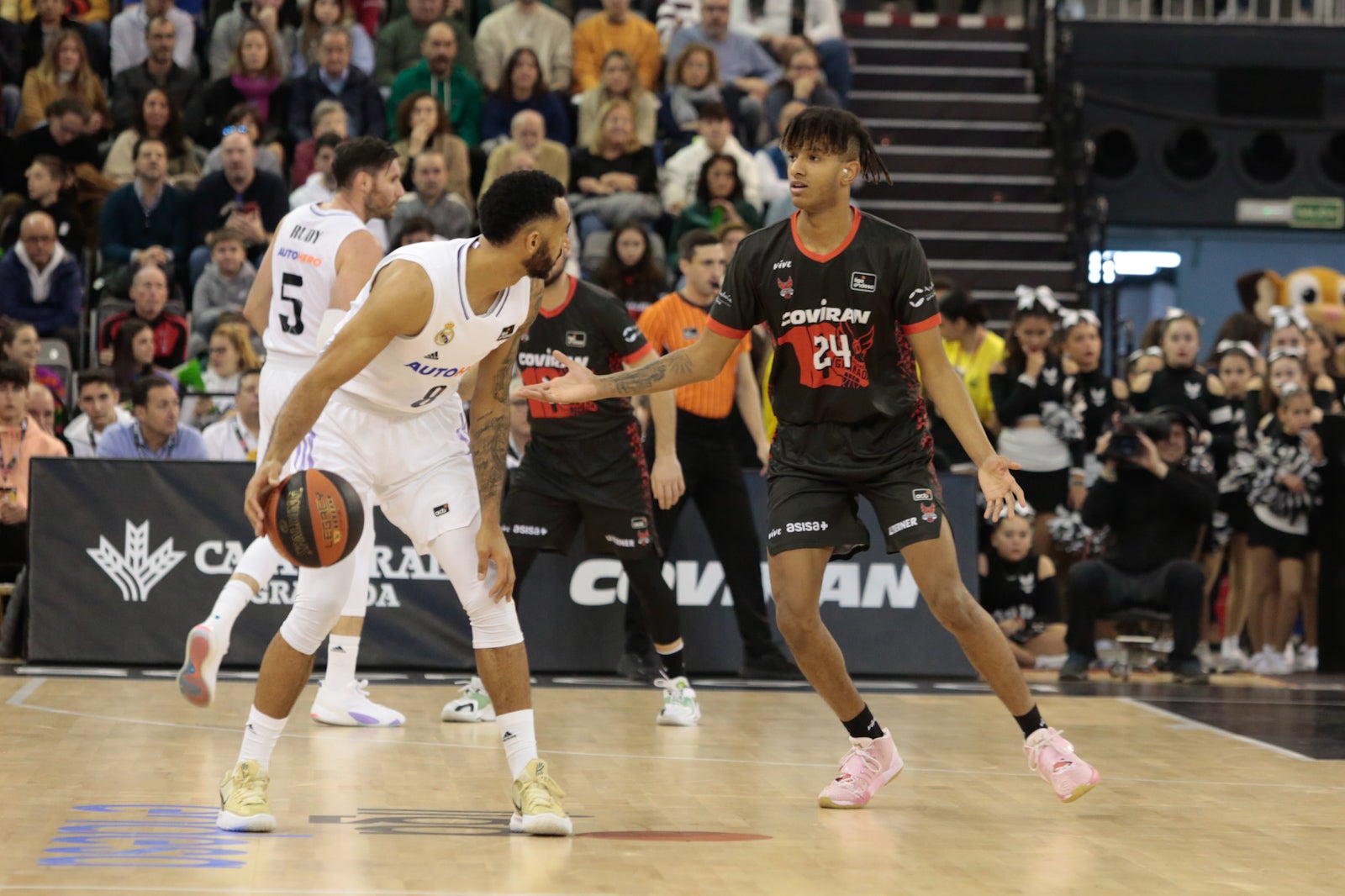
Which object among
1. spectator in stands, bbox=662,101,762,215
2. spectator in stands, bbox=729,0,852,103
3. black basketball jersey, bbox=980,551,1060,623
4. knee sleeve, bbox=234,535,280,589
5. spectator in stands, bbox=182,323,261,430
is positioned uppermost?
spectator in stands, bbox=729,0,852,103

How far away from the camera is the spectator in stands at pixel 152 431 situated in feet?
33.5

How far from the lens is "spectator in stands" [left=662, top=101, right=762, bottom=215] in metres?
13.1

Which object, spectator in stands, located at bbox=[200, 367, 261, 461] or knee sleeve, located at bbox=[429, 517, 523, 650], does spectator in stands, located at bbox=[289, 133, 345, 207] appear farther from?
knee sleeve, located at bbox=[429, 517, 523, 650]

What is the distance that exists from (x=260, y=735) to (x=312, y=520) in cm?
71

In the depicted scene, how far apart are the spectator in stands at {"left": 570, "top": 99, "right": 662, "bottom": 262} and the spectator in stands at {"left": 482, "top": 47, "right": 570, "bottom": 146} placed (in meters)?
0.46

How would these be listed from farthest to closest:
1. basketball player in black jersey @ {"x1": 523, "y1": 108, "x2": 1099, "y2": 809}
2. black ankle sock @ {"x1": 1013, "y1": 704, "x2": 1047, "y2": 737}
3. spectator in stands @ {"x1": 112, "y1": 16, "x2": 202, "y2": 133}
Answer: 1. spectator in stands @ {"x1": 112, "y1": 16, "x2": 202, "y2": 133}
2. black ankle sock @ {"x1": 1013, "y1": 704, "x2": 1047, "y2": 737}
3. basketball player in black jersey @ {"x1": 523, "y1": 108, "x2": 1099, "y2": 809}

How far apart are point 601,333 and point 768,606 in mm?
2347

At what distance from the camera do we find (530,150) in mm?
13094

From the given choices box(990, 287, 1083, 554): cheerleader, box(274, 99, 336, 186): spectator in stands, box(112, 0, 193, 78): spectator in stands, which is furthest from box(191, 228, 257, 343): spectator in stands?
box(990, 287, 1083, 554): cheerleader

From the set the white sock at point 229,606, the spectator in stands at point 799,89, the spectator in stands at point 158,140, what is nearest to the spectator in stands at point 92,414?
the spectator in stands at point 158,140

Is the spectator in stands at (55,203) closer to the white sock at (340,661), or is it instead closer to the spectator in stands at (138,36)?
the spectator in stands at (138,36)

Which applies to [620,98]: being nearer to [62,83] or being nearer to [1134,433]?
[62,83]

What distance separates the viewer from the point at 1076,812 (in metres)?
5.75

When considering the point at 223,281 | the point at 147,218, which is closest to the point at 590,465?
the point at 223,281
